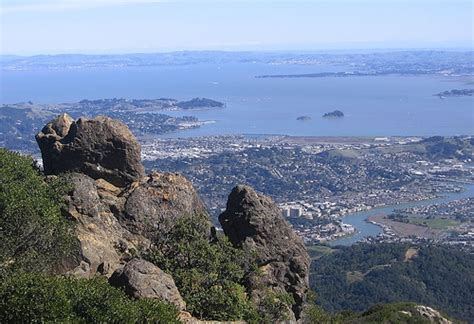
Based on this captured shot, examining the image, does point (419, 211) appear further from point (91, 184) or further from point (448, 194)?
point (91, 184)

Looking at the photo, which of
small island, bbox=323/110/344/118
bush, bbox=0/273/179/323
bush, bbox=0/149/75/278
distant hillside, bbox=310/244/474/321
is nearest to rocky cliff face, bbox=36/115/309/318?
bush, bbox=0/149/75/278

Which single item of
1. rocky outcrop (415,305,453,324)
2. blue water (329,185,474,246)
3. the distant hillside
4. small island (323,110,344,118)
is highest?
rocky outcrop (415,305,453,324)

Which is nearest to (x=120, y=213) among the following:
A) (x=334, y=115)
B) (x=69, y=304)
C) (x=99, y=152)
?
(x=99, y=152)

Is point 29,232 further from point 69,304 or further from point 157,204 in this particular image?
point 157,204

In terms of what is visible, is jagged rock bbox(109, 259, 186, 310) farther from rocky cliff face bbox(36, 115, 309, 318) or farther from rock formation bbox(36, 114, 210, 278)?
rock formation bbox(36, 114, 210, 278)

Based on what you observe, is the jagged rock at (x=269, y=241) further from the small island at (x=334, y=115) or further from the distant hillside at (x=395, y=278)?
the small island at (x=334, y=115)

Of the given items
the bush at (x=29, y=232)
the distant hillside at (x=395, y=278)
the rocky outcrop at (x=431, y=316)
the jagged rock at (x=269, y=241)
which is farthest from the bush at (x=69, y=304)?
the distant hillside at (x=395, y=278)
